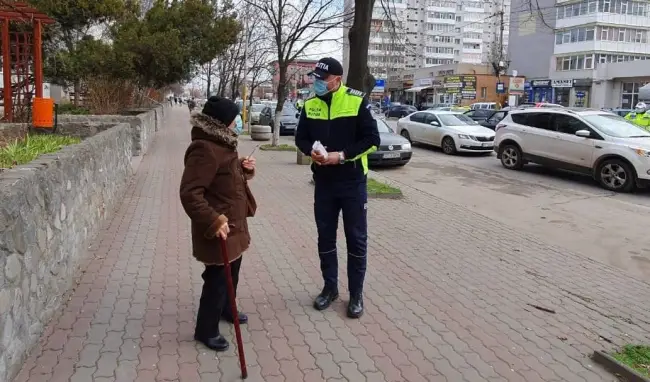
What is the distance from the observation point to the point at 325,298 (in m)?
4.50

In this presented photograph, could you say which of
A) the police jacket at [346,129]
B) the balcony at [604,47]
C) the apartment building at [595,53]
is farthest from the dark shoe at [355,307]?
the balcony at [604,47]

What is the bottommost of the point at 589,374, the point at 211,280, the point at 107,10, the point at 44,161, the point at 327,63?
the point at 589,374

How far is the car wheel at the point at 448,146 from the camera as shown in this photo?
1838 cm

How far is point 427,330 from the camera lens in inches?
164

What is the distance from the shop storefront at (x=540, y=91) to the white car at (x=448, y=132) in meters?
47.0

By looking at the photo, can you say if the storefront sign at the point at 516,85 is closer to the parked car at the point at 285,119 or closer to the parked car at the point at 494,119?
the parked car at the point at 494,119

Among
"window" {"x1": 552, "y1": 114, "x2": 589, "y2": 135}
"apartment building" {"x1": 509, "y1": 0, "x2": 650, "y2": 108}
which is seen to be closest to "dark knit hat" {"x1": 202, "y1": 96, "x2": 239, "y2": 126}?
"window" {"x1": 552, "y1": 114, "x2": 589, "y2": 135}

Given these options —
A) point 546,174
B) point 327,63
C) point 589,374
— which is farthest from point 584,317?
point 546,174

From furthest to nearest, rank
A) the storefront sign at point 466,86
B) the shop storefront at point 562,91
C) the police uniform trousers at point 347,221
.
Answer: the storefront sign at point 466,86 < the shop storefront at point 562,91 < the police uniform trousers at point 347,221

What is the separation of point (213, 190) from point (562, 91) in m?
64.5

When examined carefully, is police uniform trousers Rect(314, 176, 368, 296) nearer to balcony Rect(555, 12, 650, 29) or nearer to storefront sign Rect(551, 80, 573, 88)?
storefront sign Rect(551, 80, 573, 88)

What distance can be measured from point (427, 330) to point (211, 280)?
1.65 meters

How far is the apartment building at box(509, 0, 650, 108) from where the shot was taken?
5684cm

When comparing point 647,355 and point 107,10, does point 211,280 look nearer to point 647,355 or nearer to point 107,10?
point 647,355
